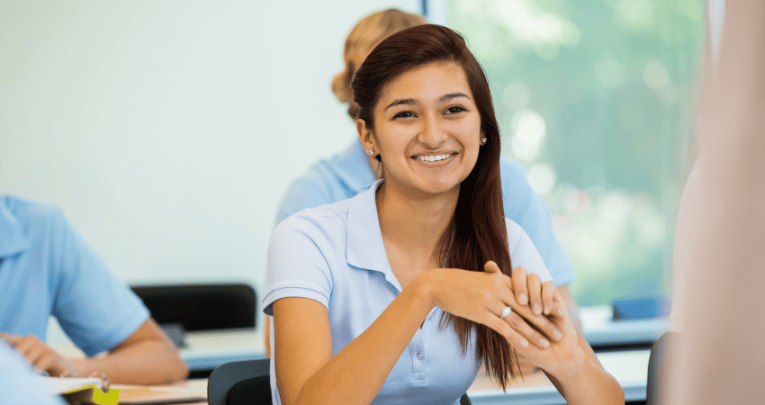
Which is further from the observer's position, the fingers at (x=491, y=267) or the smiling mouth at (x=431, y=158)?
the smiling mouth at (x=431, y=158)

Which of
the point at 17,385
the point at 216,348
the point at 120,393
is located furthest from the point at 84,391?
the point at 216,348

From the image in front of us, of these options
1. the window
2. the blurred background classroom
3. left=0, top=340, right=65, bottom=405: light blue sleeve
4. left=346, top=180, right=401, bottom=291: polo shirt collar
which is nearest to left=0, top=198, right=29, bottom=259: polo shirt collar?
left=346, top=180, right=401, bottom=291: polo shirt collar

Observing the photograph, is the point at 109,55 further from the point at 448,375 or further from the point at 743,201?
the point at 743,201

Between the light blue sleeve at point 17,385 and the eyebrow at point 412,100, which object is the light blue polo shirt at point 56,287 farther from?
the light blue sleeve at point 17,385

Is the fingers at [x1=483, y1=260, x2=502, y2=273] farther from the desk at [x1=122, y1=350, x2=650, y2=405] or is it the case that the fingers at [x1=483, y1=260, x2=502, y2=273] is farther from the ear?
the desk at [x1=122, y1=350, x2=650, y2=405]

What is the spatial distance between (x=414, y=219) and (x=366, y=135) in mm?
211

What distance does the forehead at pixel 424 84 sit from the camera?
1.33m

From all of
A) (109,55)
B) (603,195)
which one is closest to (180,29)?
(109,55)

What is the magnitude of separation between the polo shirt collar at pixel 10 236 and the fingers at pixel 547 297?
1357mm

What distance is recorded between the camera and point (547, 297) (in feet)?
3.52

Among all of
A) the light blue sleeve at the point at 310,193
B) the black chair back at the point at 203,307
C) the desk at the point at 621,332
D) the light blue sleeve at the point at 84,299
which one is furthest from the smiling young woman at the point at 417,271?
the black chair back at the point at 203,307

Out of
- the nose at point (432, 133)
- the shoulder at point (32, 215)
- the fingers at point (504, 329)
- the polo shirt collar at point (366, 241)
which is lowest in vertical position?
the fingers at point (504, 329)

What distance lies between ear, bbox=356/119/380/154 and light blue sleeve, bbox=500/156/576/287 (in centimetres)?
47

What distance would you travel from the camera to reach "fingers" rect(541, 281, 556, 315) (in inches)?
42.3
